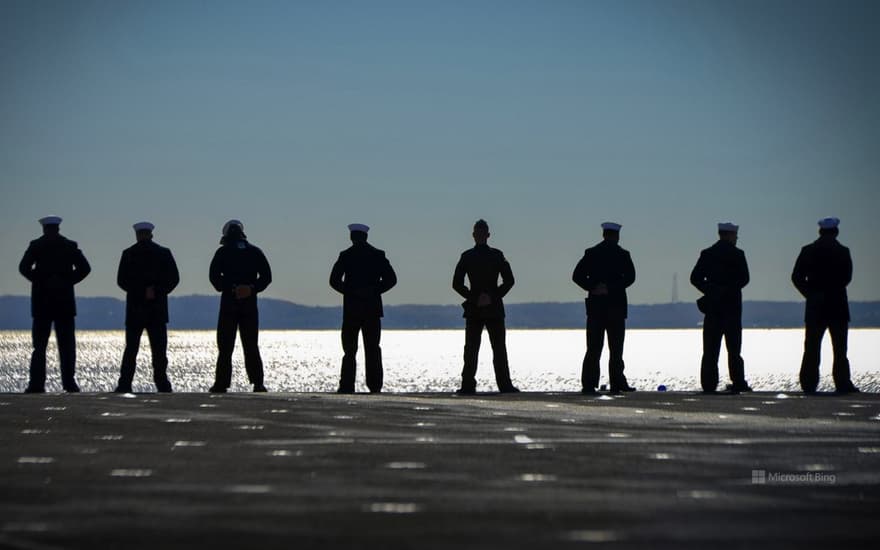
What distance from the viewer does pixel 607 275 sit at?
20359 millimetres

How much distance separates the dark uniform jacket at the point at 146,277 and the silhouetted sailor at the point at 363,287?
80.6 inches

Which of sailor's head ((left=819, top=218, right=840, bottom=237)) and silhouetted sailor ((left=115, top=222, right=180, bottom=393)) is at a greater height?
sailor's head ((left=819, top=218, right=840, bottom=237))

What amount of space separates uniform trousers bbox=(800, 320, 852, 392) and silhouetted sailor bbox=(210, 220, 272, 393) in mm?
6694

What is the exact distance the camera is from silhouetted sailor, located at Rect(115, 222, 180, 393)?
2017 cm

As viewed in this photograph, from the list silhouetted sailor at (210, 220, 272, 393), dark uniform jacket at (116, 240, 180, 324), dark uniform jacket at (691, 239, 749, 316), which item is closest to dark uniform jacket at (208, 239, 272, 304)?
silhouetted sailor at (210, 220, 272, 393)

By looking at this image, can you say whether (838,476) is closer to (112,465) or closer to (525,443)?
(525,443)

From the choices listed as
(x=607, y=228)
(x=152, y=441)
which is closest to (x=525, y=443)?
(x=152, y=441)

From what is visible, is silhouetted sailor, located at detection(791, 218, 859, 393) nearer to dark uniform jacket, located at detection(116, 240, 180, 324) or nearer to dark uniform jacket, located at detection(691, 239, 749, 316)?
dark uniform jacket, located at detection(691, 239, 749, 316)

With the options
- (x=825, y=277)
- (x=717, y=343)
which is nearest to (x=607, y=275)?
(x=717, y=343)

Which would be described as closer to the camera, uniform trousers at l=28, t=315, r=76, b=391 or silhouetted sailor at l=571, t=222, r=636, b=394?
uniform trousers at l=28, t=315, r=76, b=391

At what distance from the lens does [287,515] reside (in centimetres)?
770

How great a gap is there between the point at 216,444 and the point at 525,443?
2172 millimetres

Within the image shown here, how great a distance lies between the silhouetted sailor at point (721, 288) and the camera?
20016 mm

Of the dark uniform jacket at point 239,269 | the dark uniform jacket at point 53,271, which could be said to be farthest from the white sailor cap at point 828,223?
the dark uniform jacket at point 53,271
